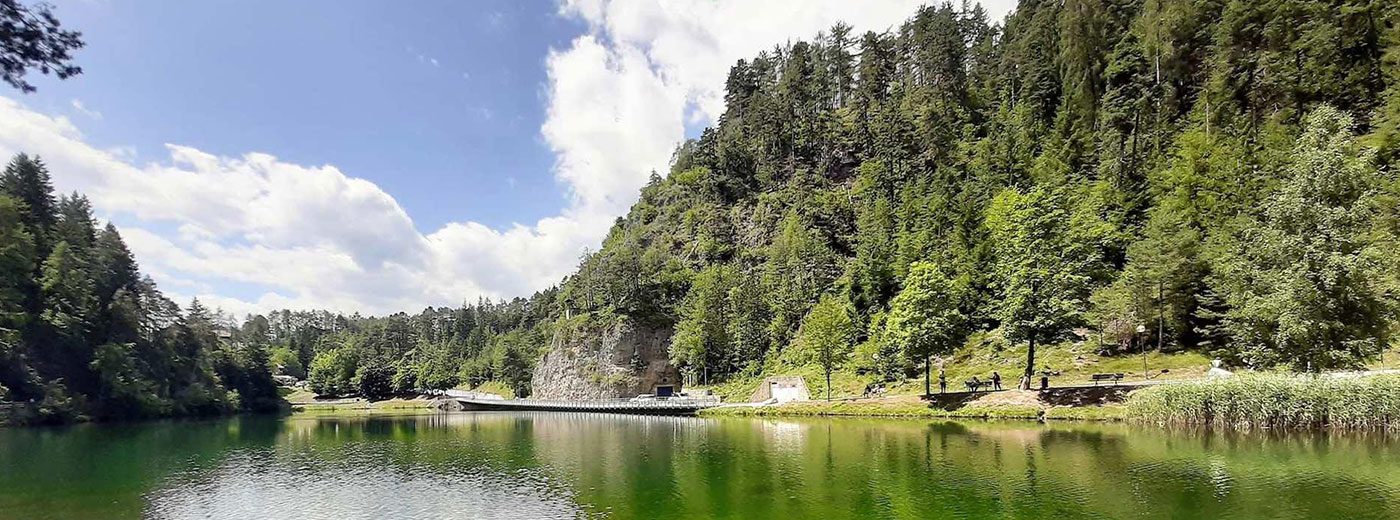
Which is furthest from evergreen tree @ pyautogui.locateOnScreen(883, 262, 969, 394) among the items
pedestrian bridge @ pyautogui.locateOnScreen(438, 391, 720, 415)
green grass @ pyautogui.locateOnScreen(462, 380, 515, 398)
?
green grass @ pyautogui.locateOnScreen(462, 380, 515, 398)

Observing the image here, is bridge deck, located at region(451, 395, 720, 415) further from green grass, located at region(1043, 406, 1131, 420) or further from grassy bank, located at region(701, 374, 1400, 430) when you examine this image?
green grass, located at region(1043, 406, 1131, 420)

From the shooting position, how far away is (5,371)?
74.9 meters

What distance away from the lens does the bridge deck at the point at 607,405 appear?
7600 centimetres

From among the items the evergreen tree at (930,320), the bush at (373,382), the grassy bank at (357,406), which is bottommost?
the grassy bank at (357,406)

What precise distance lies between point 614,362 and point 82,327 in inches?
2906

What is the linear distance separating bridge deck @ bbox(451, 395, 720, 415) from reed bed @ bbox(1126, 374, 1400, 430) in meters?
47.1

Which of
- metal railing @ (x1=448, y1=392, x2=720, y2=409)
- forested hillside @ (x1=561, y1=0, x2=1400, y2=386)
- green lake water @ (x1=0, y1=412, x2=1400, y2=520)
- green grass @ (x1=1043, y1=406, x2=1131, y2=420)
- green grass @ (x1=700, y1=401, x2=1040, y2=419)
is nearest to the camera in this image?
green lake water @ (x1=0, y1=412, x2=1400, y2=520)

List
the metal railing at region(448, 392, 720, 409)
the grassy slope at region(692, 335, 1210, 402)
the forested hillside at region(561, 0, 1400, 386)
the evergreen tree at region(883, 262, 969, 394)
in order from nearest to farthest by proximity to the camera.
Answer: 1. the forested hillside at region(561, 0, 1400, 386)
2. the grassy slope at region(692, 335, 1210, 402)
3. the evergreen tree at region(883, 262, 969, 394)
4. the metal railing at region(448, 392, 720, 409)

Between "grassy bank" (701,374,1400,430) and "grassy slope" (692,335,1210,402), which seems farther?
"grassy slope" (692,335,1210,402)

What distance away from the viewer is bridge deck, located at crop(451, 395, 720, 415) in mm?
76000

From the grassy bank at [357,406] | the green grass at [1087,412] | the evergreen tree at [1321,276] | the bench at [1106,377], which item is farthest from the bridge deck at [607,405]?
the evergreen tree at [1321,276]

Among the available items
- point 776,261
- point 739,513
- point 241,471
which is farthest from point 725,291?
point 739,513

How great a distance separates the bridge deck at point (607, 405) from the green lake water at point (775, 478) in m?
30.0

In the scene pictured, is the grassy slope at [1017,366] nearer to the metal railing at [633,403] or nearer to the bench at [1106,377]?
the bench at [1106,377]
